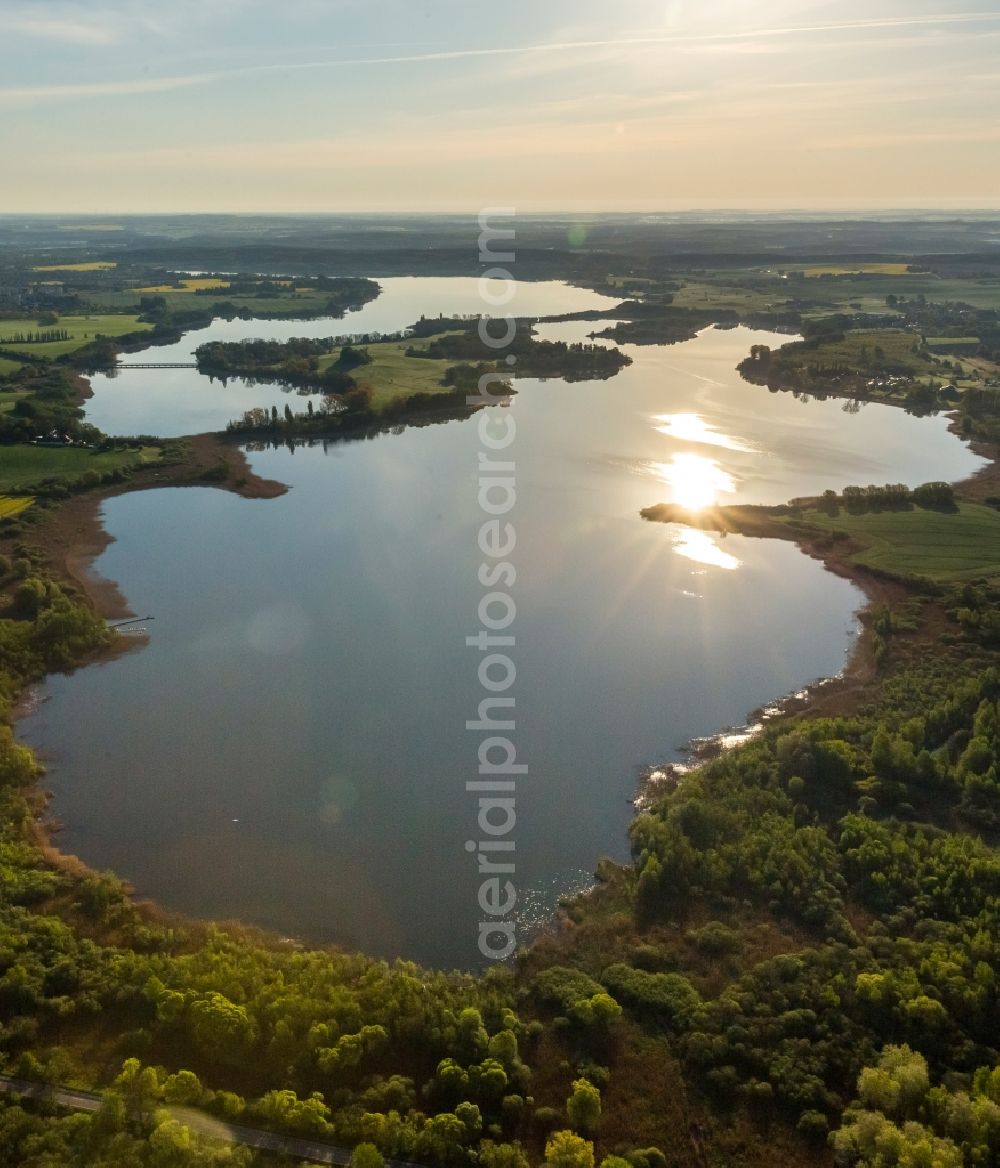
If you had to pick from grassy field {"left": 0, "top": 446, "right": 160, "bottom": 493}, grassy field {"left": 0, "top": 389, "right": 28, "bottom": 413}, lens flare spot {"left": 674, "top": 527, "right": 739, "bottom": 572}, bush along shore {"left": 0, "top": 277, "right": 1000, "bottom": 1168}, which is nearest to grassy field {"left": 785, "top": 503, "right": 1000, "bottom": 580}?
lens flare spot {"left": 674, "top": 527, "right": 739, "bottom": 572}

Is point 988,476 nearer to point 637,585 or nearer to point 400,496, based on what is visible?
point 637,585

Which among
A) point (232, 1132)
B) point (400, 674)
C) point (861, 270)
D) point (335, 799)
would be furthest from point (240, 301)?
point (232, 1132)

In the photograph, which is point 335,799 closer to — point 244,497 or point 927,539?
point 244,497

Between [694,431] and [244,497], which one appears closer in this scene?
[244,497]

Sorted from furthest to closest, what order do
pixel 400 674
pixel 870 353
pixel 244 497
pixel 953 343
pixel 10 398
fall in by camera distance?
pixel 953 343 → pixel 870 353 → pixel 10 398 → pixel 244 497 → pixel 400 674

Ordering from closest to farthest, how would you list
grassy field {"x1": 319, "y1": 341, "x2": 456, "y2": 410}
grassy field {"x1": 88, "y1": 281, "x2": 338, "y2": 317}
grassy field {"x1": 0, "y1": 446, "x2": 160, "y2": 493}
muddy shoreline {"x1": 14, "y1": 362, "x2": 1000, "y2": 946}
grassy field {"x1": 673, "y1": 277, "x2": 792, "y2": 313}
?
muddy shoreline {"x1": 14, "y1": 362, "x2": 1000, "y2": 946} → grassy field {"x1": 0, "y1": 446, "x2": 160, "y2": 493} → grassy field {"x1": 319, "y1": 341, "x2": 456, "y2": 410} → grassy field {"x1": 88, "y1": 281, "x2": 338, "y2": 317} → grassy field {"x1": 673, "y1": 277, "x2": 792, "y2": 313}

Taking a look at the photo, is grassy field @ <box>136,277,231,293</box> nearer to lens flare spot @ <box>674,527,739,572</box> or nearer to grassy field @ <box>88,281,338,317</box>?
grassy field @ <box>88,281,338,317</box>

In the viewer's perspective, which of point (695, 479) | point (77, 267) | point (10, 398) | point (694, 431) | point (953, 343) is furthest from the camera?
point (77, 267)
